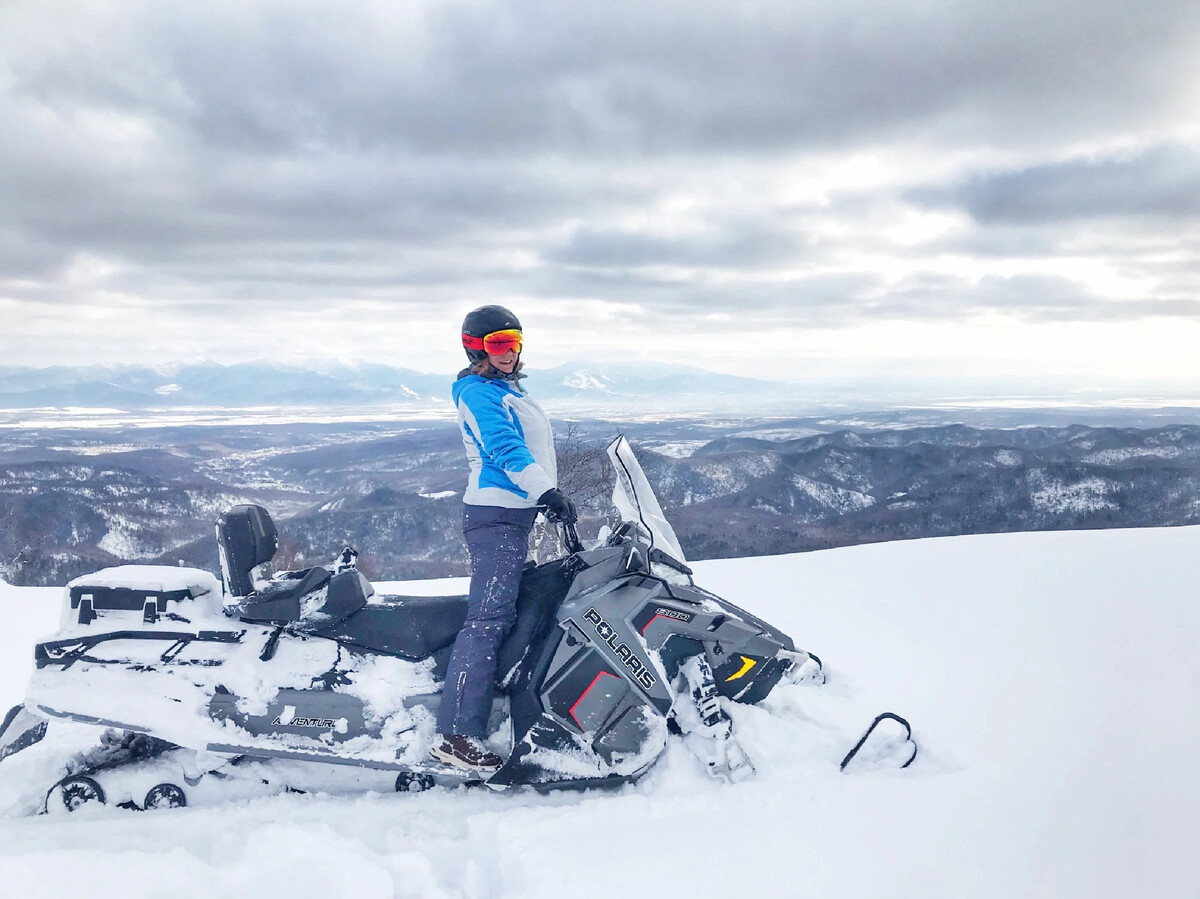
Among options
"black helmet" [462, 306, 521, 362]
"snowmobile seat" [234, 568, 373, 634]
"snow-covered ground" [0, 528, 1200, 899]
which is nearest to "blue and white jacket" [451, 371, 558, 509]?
"black helmet" [462, 306, 521, 362]

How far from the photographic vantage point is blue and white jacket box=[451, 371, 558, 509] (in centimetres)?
347

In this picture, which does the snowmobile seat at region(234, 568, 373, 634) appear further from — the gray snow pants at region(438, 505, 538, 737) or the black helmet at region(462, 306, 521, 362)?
the black helmet at region(462, 306, 521, 362)

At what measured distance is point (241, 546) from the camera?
3641mm

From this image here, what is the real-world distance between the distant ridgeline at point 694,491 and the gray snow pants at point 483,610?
111 feet

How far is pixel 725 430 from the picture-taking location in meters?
118

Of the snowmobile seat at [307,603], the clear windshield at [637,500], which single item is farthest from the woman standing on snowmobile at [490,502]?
the snowmobile seat at [307,603]

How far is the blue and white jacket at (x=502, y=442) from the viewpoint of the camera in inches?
137

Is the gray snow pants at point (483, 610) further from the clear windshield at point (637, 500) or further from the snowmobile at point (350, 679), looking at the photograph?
the clear windshield at point (637, 500)

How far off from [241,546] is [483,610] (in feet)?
4.42

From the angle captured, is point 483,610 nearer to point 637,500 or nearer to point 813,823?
point 637,500

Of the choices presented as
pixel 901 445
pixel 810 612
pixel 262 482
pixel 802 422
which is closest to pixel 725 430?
pixel 802 422

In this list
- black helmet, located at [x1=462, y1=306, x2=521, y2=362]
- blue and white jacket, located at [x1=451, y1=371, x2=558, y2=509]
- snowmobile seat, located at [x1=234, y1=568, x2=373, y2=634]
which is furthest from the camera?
black helmet, located at [x1=462, y1=306, x2=521, y2=362]

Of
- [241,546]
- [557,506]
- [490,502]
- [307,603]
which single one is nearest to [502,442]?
[490,502]

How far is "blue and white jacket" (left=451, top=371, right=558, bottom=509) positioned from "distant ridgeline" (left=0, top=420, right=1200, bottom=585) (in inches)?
1319
